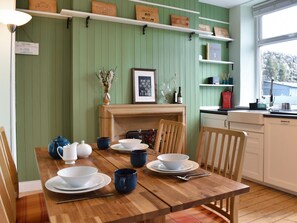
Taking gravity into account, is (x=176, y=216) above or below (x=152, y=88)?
below

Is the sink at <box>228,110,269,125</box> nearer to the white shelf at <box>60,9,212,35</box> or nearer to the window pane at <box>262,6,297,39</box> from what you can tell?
the white shelf at <box>60,9,212,35</box>

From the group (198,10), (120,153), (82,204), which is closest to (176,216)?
(120,153)

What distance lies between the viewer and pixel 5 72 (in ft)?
8.29

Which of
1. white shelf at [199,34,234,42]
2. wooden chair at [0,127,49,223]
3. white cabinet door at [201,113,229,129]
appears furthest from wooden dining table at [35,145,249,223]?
white shelf at [199,34,234,42]

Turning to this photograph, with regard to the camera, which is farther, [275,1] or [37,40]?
[275,1]

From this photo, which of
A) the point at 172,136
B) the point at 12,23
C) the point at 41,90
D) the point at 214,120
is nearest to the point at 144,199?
the point at 172,136

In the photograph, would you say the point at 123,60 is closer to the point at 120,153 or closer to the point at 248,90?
the point at 120,153

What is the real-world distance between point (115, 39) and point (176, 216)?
2.54m

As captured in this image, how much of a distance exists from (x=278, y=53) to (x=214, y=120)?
1.61 meters

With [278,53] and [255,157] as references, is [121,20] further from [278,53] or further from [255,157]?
[278,53]

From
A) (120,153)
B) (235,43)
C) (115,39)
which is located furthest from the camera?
(235,43)

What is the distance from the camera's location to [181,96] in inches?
148

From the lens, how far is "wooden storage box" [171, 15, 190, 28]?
12.0 feet

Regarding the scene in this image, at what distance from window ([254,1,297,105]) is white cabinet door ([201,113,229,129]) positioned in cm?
100
